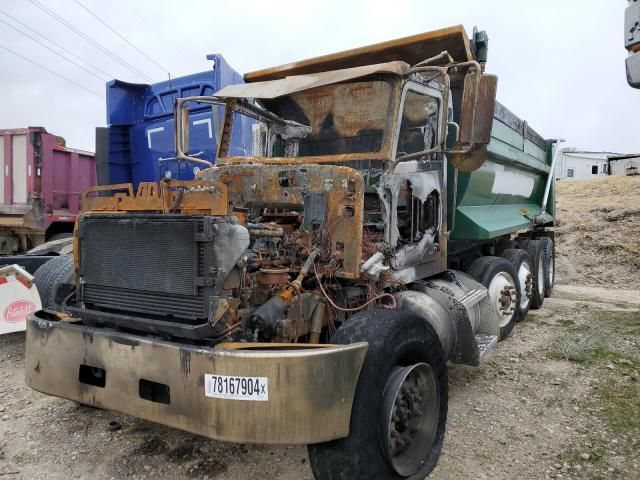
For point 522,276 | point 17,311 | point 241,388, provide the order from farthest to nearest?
1. point 522,276
2. point 17,311
3. point 241,388

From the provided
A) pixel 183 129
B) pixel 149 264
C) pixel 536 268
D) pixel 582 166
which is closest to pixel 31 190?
pixel 183 129

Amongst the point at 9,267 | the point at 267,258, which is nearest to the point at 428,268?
the point at 267,258

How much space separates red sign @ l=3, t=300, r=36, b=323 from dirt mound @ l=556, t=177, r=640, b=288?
31.6 feet

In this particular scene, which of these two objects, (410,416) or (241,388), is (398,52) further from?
(241,388)

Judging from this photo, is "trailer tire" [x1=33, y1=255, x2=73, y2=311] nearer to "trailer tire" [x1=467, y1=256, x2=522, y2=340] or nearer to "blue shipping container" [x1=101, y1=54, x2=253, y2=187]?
"blue shipping container" [x1=101, y1=54, x2=253, y2=187]

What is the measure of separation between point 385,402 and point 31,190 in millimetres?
7088

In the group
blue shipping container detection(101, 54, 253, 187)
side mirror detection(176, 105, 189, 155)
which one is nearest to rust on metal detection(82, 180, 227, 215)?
side mirror detection(176, 105, 189, 155)

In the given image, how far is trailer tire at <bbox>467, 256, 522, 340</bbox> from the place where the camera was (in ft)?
17.8

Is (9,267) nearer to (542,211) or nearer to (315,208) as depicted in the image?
(315,208)

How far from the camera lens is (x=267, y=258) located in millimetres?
3051

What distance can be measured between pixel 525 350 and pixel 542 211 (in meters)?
3.37

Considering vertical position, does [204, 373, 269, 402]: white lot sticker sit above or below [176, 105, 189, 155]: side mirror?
below

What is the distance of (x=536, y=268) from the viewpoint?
296 inches

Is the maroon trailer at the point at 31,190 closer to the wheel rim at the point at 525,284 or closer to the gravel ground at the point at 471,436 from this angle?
the gravel ground at the point at 471,436
